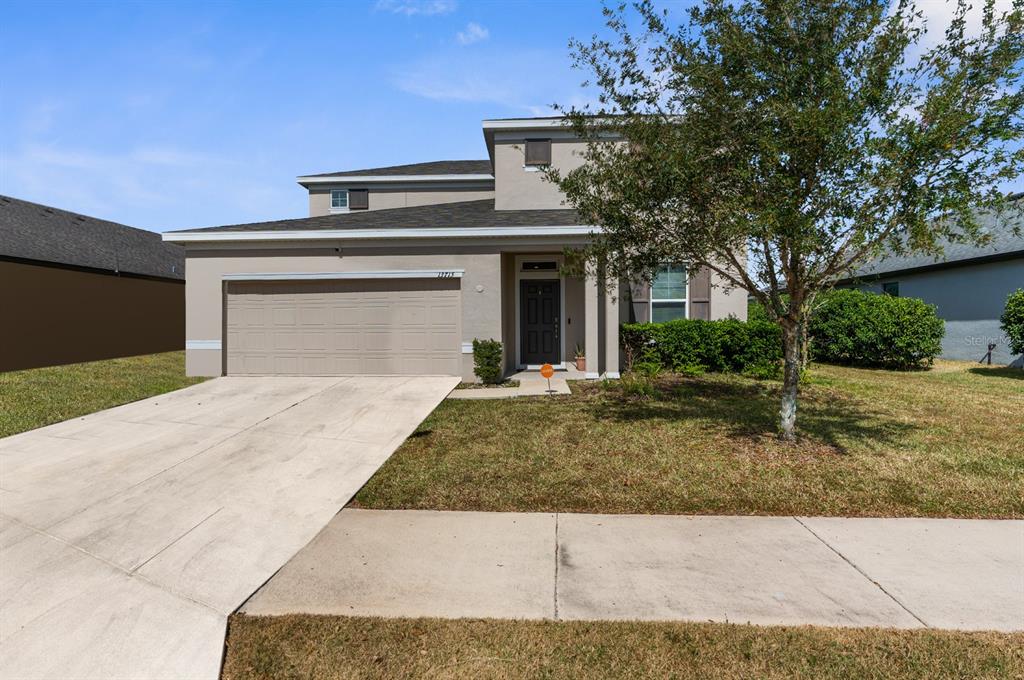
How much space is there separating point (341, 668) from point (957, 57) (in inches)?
316

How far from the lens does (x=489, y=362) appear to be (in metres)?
11.8

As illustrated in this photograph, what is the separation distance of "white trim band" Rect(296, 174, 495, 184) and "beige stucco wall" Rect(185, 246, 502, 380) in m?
9.40

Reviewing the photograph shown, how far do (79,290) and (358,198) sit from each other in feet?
32.5

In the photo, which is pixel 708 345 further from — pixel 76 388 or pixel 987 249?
pixel 76 388

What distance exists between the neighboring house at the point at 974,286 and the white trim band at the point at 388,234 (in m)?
9.46

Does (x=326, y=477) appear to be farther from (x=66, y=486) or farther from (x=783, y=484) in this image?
(x=783, y=484)

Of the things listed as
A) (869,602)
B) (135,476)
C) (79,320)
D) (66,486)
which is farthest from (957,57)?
(79,320)

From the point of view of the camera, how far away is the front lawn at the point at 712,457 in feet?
17.1

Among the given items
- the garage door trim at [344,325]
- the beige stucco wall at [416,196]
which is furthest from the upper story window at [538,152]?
the beige stucco wall at [416,196]

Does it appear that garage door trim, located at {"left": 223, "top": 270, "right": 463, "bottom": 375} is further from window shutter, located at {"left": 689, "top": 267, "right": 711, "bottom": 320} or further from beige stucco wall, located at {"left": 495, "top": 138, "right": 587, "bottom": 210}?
window shutter, located at {"left": 689, "top": 267, "right": 711, "bottom": 320}

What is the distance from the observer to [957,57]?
18.7 ft

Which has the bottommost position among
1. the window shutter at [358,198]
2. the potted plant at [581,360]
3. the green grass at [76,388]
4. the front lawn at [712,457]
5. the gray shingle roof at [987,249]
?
the front lawn at [712,457]

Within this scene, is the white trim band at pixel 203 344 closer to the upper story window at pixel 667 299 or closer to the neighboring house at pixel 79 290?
the neighboring house at pixel 79 290

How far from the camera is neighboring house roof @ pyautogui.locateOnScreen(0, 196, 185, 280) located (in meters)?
15.1
